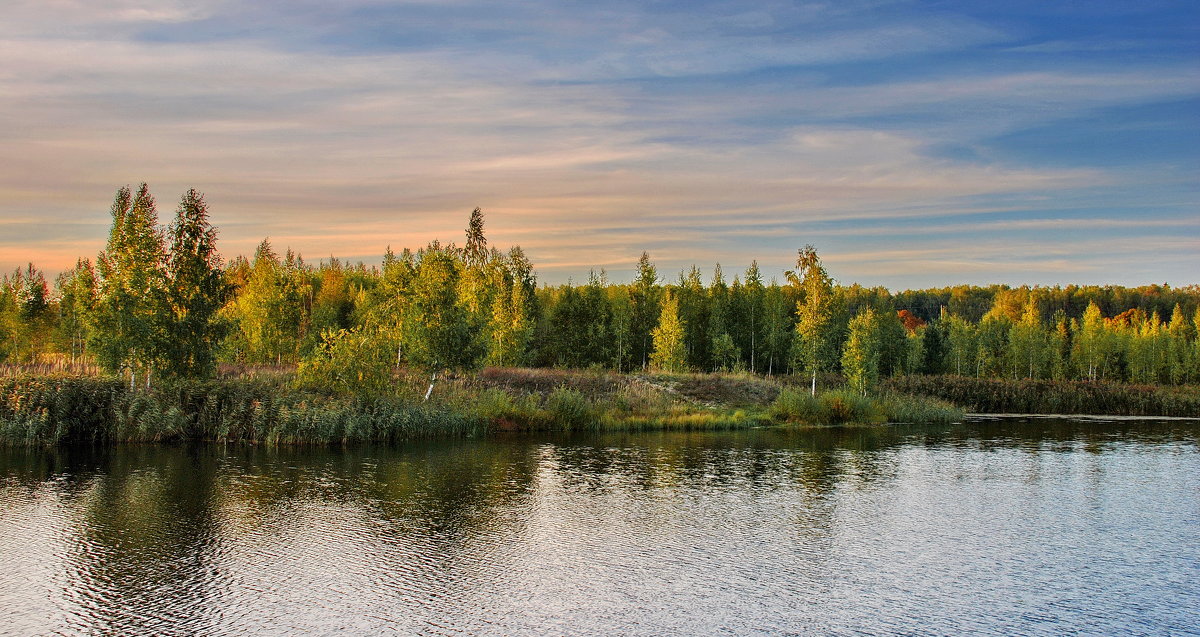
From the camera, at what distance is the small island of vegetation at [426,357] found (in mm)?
27672

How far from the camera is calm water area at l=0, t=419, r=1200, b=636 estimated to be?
1010cm

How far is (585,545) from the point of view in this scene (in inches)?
539

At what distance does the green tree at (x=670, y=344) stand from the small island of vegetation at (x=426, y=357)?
14 cm

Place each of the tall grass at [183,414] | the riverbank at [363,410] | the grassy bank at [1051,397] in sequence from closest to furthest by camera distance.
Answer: the tall grass at [183,414] → the riverbank at [363,410] → the grassy bank at [1051,397]

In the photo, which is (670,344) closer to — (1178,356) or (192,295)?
(192,295)

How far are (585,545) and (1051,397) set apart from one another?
47.7 meters

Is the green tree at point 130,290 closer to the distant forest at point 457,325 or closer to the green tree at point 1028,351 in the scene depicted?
the distant forest at point 457,325

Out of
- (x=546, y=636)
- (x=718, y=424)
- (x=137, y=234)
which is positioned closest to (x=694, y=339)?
(x=718, y=424)

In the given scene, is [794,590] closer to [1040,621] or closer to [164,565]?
[1040,621]

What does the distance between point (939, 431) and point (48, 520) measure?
33628mm

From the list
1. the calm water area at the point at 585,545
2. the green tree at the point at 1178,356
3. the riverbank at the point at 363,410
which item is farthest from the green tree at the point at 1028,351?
the calm water area at the point at 585,545

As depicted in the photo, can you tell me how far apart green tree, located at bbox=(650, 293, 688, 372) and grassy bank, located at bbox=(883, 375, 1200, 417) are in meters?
13.4

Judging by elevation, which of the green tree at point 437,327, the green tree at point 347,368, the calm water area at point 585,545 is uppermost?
the green tree at point 437,327

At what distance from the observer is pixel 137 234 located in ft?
98.5
